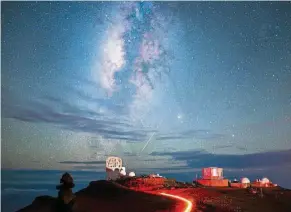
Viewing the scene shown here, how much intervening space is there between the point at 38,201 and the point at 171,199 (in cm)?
1438

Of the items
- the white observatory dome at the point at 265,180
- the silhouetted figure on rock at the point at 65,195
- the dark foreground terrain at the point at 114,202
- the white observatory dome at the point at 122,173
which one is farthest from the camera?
the white observatory dome at the point at 122,173

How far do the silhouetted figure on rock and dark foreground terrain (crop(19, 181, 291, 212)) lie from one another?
17.0 metres

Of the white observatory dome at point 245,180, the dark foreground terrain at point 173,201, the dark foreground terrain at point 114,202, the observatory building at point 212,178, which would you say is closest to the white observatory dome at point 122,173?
the dark foreground terrain at point 114,202

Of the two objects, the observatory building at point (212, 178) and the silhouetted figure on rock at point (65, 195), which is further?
the observatory building at point (212, 178)

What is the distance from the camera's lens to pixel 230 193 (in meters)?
38.8

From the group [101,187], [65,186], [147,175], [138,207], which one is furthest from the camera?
[147,175]

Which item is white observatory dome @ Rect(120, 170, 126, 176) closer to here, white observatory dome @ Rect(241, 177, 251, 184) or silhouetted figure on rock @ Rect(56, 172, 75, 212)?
white observatory dome @ Rect(241, 177, 251, 184)

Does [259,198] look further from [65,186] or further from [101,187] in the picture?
[65,186]

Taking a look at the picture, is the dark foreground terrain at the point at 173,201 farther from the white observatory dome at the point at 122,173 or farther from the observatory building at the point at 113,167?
the white observatory dome at the point at 122,173

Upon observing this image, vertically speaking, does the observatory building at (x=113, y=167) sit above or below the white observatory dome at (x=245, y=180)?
above

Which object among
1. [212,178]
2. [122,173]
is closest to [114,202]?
[122,173]

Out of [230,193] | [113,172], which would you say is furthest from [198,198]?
[113,172]

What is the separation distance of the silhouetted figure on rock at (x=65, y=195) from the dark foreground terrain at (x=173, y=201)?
670 inches

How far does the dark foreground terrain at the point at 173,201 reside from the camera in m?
30.2
